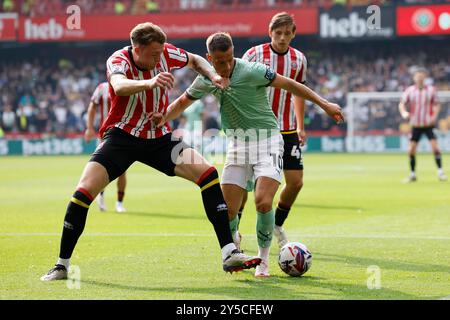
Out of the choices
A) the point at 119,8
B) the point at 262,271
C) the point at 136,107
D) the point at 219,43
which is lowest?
the point at 262,271

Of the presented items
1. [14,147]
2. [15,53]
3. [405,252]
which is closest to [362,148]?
[14,147]

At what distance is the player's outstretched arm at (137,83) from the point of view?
7348 mm

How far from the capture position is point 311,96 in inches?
329

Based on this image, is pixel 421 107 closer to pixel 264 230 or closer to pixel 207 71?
pixel 264 230

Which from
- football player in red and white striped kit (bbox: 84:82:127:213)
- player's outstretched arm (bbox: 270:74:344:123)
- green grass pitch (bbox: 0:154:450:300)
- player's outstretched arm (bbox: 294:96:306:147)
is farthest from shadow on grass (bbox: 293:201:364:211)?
player's outstretched arm (bbox: 270:74:344:123)

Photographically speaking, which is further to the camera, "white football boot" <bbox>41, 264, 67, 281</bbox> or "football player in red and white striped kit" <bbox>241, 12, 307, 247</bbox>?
"football player in red and white striped kit" <bbox>241, 12, 307, 247</bbox>

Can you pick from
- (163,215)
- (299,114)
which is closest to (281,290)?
(299,114)

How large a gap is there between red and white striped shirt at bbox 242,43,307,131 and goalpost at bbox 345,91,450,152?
82.9ft

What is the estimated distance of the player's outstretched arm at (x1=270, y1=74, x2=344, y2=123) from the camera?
8.35 m

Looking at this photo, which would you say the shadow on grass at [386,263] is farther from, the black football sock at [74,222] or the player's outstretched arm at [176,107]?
the black football sock at [74,222]

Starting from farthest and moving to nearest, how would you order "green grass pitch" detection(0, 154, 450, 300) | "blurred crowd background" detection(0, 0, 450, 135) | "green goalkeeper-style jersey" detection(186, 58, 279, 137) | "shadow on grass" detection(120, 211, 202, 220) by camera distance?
"blurred crowd background" detection(0, 0, 450, 135) → "shadow on grass" detection(120, 211, 202, 220) → "green goalkeeper-style jersey" detection(186, 58, 279, 137) → "green grass pitch" detection(0, 154, 450, 300)

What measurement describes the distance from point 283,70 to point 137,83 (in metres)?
3.24

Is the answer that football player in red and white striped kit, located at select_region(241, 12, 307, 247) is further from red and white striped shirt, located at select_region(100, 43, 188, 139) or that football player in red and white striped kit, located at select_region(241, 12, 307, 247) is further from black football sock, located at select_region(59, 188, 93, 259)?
black football sock, located at select_region(59, 188, 93, 259)

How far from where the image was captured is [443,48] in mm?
41094
